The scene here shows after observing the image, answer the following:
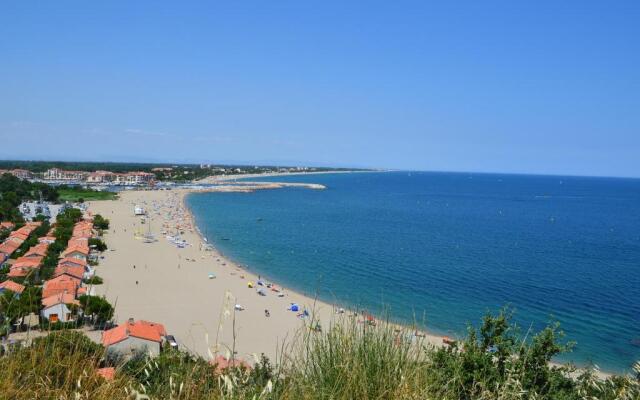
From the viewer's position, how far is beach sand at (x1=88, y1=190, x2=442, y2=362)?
50.8ft

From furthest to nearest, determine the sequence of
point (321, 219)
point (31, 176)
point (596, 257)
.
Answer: point (31, 176) < point (321, 219) < point (596, 257)

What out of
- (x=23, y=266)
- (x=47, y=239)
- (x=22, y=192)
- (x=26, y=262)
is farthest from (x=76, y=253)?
(x=22, y=192)

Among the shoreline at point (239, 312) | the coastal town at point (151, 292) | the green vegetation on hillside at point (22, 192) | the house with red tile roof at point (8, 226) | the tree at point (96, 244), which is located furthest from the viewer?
the green vegetation on hillside at point (22, 192)

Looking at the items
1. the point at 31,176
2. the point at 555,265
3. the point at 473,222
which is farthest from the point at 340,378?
the point at 31,176

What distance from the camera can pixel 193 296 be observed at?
2059 centimetres

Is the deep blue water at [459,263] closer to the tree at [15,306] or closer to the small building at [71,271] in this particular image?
the tree at [15,306]

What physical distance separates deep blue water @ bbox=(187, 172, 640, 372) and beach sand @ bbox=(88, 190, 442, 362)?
219 centimetres

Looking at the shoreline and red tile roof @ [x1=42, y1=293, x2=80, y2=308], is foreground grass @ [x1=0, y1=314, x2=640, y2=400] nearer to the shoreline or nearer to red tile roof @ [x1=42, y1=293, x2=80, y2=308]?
the shoreline

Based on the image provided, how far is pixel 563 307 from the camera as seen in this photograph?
2094 centimetres

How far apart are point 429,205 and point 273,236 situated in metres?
38.9

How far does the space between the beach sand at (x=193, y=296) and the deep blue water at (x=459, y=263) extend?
219 cm

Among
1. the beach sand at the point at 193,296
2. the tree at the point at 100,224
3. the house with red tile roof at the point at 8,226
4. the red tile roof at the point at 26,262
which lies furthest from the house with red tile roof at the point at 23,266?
the tree at the point at 100,224

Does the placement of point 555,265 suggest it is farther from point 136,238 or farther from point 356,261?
point 136,238

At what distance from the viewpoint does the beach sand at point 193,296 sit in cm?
1548
